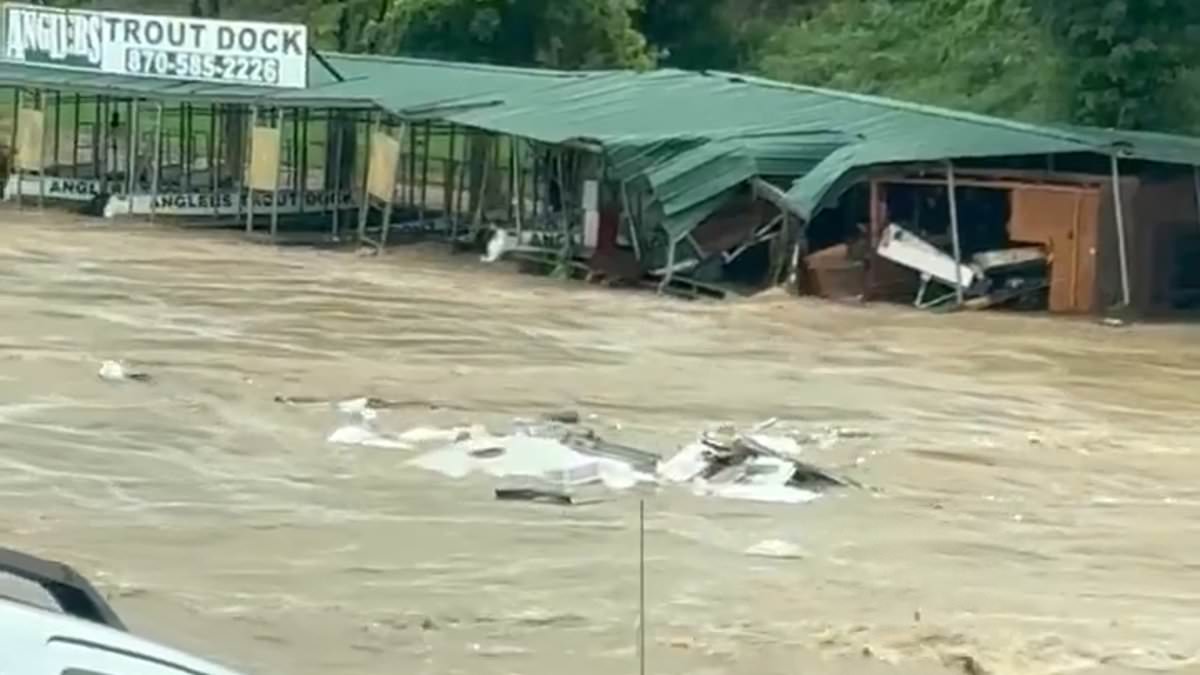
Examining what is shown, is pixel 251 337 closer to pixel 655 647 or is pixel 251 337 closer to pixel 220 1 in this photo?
pixel 655 647

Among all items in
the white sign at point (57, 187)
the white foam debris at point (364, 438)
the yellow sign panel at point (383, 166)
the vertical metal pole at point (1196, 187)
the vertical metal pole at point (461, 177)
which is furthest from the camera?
the white sign at point (57, 187)

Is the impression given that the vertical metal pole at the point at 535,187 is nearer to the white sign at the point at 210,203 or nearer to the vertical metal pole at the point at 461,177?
the vertical metal pole at the point at 461,177

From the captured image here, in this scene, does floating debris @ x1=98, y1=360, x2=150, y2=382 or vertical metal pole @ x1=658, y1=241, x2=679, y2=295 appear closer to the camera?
floating debris @ x1=98, y1=360, x2=150, y2=382

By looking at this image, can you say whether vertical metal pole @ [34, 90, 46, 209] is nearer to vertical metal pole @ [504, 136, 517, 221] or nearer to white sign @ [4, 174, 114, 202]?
white sign @ [4, 174, 114, 202]

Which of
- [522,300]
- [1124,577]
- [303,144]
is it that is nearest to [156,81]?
[303,144]

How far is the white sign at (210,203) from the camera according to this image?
1580 inches

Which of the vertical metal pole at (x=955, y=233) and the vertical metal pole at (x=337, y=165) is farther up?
the vertical metal pole at (x=955, y=233)

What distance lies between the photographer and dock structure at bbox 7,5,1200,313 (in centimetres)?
2916

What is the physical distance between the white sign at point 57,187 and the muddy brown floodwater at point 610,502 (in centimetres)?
1433

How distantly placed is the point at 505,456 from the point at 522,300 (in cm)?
1340

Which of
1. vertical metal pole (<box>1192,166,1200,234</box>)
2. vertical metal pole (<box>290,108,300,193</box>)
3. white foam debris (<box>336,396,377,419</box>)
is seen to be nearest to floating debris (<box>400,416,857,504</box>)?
white foam debris (<box>336,396,377,419</box>)

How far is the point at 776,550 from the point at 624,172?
1879 cm

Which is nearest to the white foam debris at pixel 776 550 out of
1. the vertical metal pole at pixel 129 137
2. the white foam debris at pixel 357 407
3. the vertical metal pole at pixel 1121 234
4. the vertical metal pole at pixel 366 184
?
the white foam debris at pixel 357 407

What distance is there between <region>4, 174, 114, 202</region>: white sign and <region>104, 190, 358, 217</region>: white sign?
134 cm
